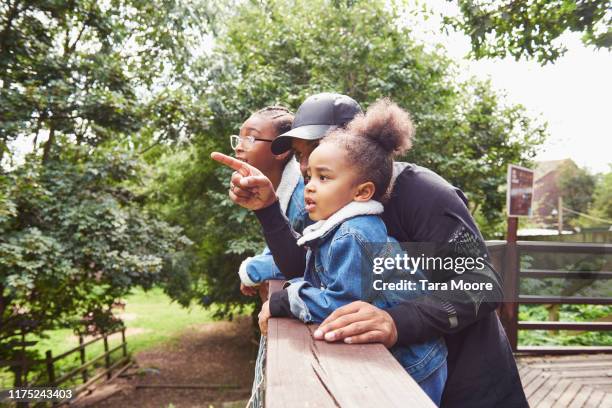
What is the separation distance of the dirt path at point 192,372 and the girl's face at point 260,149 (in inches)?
257

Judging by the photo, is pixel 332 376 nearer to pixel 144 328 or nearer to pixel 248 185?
pixel 248 185

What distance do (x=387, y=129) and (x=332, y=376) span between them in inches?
31.4

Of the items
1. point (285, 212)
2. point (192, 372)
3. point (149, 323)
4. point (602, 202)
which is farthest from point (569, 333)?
point (602, 202)

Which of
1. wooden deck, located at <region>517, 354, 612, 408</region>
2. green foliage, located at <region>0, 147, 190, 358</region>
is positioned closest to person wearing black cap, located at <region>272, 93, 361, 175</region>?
wooden deck, located at <region>517, 354, 612, 408</region>

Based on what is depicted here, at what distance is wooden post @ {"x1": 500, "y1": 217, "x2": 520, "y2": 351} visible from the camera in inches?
191

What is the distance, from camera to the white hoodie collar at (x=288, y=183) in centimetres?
197

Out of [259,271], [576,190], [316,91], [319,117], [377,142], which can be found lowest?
[576,190]

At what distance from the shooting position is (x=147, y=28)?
7695 mm

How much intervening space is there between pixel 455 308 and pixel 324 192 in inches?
18.3

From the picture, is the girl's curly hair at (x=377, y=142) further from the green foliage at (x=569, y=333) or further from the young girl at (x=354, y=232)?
the green foliage at (x=569, y=333)

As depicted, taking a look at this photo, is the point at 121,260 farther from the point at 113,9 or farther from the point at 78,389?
the point at 78,389

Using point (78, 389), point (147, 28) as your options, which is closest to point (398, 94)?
point (147, 28)

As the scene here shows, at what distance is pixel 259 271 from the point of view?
1.95 metres

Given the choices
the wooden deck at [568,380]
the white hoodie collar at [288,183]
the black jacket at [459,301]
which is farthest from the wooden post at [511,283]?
the black jacket at [459,301]
